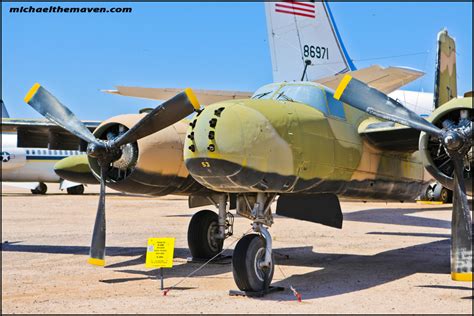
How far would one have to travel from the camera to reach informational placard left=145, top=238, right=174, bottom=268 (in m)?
9.30

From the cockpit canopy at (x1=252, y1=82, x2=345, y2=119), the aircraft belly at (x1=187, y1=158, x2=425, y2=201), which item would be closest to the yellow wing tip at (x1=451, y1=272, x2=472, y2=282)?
the aircraft belly at (x1=187, y1=158, x2=425, y2=201)

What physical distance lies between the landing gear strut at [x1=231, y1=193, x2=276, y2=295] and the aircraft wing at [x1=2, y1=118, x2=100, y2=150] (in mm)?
7247

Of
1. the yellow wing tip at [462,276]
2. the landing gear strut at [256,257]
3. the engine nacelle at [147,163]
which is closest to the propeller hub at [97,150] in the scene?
the engine nacelle at [147,163]

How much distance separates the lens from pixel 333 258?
12.7 m

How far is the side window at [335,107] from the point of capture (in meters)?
10.3

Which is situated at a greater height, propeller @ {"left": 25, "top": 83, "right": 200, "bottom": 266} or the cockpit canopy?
the cockpit canopy

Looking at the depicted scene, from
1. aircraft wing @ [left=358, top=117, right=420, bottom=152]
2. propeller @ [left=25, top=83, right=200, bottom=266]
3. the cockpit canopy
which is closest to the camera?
propeller @ [left=25, top=83, right=200, bottom=266]

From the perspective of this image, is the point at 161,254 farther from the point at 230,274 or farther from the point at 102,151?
the point at 102,151

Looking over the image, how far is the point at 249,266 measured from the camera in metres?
8.45

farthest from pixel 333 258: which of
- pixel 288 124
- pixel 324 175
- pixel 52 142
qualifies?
pixel 52 142

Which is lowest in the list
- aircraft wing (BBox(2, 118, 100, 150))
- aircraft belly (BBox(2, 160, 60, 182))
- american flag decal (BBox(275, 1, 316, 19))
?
aircraft belly (BBox(2, 160, 60, 182))

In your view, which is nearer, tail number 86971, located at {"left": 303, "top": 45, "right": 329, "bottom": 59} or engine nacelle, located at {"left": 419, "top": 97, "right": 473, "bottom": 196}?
engine nacelle, located at {"left": 419, "top": 97, "right": 473, "bottom": 196}

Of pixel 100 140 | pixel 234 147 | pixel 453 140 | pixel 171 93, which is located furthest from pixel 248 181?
pixel 171 93

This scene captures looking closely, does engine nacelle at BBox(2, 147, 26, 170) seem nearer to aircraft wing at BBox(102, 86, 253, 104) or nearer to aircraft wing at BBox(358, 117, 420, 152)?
aircraft wing at BBox(102, 86, 253, 104)
